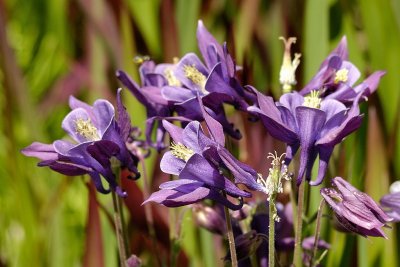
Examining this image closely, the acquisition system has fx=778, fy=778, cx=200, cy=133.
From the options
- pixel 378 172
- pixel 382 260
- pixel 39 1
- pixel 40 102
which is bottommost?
pixel 382 260

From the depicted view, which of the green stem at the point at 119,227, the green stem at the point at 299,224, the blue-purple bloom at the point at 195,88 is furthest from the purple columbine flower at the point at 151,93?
the green stem at the point at 299,224

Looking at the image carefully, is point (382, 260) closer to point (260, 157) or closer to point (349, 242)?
point (349, 242)

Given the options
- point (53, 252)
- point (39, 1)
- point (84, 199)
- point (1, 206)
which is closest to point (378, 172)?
point (53, 252)

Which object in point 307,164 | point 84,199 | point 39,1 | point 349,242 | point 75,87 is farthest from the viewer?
point 39,1

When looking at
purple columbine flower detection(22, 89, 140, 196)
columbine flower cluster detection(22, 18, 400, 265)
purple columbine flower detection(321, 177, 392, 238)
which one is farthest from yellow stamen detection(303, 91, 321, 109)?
purple columbine flower detection(22, 89, 140, 196)

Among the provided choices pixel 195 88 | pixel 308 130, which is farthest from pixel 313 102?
pixel 195 88

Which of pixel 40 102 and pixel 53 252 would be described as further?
pixel 40 102

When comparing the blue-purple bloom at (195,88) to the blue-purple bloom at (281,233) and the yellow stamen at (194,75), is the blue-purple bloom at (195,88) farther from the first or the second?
the blue-purple bloom at (281,233)
